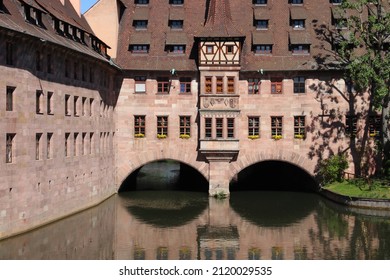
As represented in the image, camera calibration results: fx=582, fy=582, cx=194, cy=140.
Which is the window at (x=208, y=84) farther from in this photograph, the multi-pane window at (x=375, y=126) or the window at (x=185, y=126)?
the multi-pane window at (x=375, y=126)

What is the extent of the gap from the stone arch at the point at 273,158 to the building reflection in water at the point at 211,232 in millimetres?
3521

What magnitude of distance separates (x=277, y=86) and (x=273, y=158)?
616cm

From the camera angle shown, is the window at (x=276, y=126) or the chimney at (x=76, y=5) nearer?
the chimney at (x=76, y=5)

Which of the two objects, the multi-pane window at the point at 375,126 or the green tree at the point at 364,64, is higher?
the green tree at the point at 364,64

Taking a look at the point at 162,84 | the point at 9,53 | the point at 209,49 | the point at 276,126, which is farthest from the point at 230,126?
the point at 9,53

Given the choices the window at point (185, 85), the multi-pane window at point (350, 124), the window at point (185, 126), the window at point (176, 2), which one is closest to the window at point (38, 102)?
the window at point (185, 126)

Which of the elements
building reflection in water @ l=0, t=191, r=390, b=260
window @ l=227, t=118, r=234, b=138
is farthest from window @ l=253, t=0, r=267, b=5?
building reflection in water @ l=0, t=191, r=390, b=260

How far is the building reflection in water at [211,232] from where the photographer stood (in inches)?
1122

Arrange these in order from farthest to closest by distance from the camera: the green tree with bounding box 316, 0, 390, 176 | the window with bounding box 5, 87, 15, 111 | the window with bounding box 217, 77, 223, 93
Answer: the window with bounding box 217, 77, 223, 93, the green tree with bounding box 316, 0, 390, 176, the window with bounding box 5, 87, 15, 111

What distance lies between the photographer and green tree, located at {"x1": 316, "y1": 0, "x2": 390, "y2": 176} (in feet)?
144

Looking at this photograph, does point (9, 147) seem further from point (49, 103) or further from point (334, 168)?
point (334, 168)

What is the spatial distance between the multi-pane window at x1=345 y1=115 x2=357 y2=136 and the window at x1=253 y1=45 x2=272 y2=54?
28.9 feet

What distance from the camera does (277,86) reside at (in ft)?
163

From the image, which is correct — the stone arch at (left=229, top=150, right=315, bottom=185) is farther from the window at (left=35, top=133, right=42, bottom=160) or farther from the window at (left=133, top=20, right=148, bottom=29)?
the window at (left=35, top=133, right=42, bottom=160)
